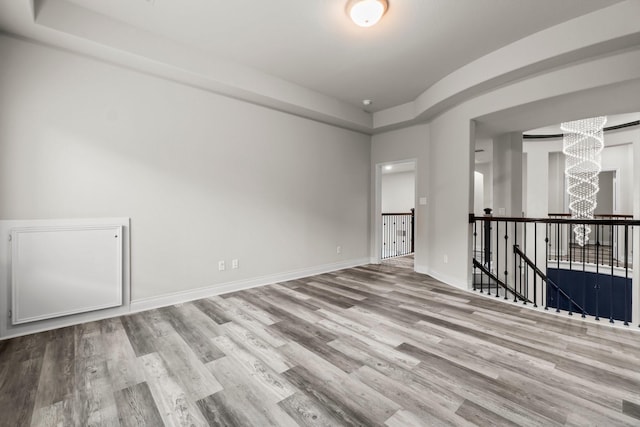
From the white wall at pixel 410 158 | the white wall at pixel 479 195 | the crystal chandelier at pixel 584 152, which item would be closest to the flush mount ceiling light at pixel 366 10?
the white wall at pixel 410 158

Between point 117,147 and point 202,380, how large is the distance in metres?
2.63

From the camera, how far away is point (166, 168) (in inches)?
134

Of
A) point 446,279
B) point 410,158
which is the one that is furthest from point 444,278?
point 410,158

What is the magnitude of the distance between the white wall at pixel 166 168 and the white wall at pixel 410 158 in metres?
1.08

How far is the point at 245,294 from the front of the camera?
3844 mm

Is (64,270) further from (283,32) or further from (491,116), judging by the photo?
(491,116)

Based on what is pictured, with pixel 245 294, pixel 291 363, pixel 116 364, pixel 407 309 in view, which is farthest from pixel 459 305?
pixel 116 364

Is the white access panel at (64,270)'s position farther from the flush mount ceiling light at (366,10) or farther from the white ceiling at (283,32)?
the flush mount ceiling light at (366,10)

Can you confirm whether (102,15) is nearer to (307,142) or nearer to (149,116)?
(149,116)

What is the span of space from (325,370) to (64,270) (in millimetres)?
2751

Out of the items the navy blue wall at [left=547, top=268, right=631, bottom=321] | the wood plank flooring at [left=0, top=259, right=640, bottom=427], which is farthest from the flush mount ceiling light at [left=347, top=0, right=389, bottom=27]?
the navy blue wall at [left=547, top=268, right=631, bottom=321]

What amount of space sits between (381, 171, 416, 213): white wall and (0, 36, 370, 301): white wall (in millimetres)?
6636

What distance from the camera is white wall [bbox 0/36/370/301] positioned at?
8.76 feet

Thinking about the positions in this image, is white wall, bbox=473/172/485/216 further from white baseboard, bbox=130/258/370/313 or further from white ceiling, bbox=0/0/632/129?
white ceiling, bbox=0/0/632/129
